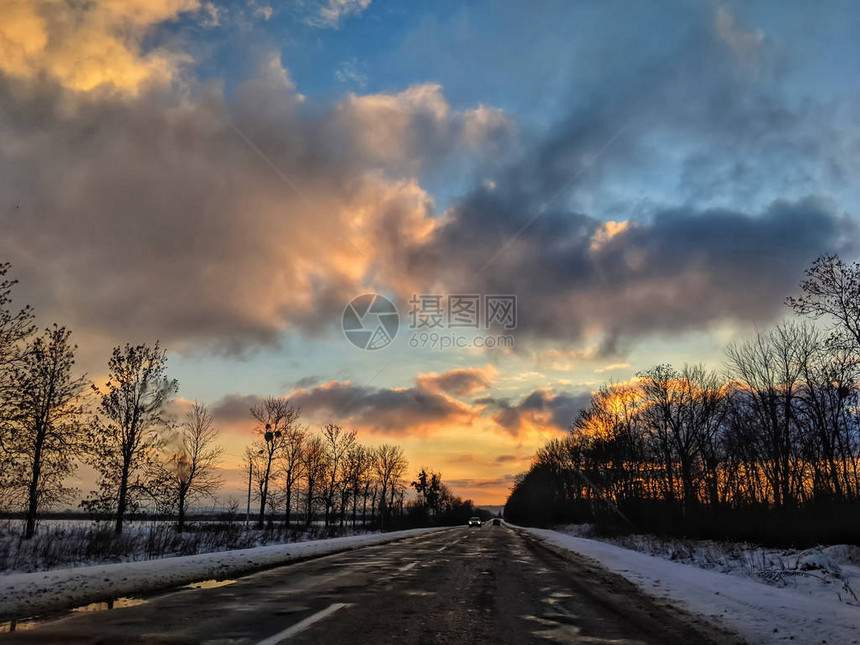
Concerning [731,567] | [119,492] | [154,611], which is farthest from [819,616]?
[119,492]

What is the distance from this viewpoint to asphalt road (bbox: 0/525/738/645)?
613 centimetres

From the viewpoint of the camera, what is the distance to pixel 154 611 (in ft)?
24.9

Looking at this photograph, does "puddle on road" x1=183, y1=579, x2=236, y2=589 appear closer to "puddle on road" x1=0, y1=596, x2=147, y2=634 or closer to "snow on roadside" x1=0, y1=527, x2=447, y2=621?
"snow on roadside" x1=0, y1=527, x2=447, y2=621

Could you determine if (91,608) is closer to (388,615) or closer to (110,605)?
(110,605)

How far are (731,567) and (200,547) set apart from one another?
69.7 feet

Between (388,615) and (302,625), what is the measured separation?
1.38 meters

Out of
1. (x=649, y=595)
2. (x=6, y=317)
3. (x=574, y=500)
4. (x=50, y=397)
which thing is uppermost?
(x=6, y=317)

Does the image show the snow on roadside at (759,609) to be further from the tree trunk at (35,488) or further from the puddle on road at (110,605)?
the tree trunk at (35,488)

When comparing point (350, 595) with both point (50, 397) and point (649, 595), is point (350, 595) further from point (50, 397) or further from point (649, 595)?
point (50, 397)

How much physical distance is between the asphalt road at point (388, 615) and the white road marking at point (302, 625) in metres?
0.01

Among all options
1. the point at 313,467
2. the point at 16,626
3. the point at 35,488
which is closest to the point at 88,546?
the point at 35,488

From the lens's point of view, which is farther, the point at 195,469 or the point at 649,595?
the point at 195,469

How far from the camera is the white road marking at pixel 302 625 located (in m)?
5.79

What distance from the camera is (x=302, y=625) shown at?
6602mm
